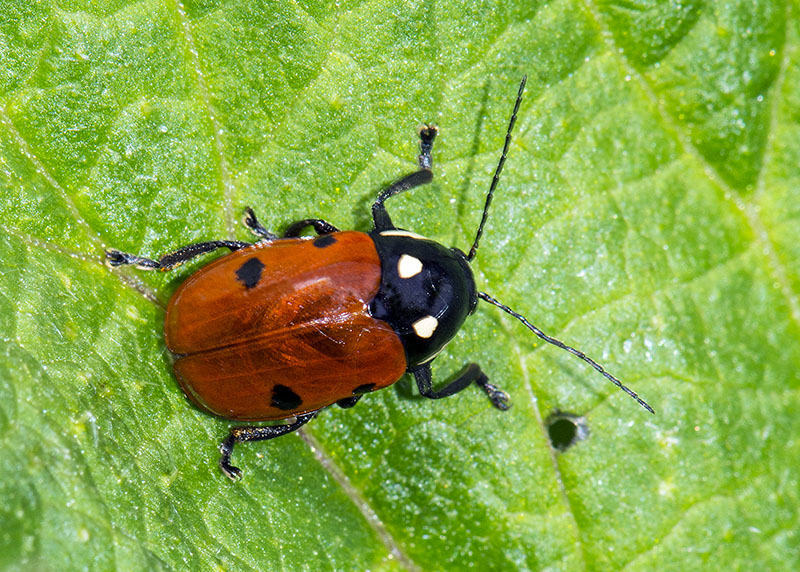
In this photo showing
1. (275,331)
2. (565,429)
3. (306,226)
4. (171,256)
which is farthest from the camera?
(565,429)

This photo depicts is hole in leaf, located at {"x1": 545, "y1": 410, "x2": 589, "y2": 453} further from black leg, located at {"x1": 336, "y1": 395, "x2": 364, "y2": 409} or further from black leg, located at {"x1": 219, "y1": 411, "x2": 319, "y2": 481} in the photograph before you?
black leg, located at {"x1": 219, "y1": 411, "x2": 319, "y2": 481}

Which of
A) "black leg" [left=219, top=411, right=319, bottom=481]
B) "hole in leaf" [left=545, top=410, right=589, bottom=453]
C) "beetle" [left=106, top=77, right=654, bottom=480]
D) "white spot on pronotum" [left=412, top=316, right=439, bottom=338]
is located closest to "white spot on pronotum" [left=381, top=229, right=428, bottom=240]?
"beetle" [left=106, top=77, right=654, bottom=480]

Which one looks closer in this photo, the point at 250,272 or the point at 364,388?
the point at 250,272

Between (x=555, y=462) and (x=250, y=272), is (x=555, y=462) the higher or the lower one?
the lower one

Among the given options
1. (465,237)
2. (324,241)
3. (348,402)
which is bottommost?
(348,402)

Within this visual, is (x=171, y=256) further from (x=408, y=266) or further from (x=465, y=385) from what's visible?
(x=465, y=385)

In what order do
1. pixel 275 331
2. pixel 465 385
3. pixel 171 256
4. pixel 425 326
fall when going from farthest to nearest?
pixel 465 385, pixel 425 326, pixel 171 256, pixel 275 331

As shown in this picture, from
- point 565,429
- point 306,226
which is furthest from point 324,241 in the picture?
point 565,429
